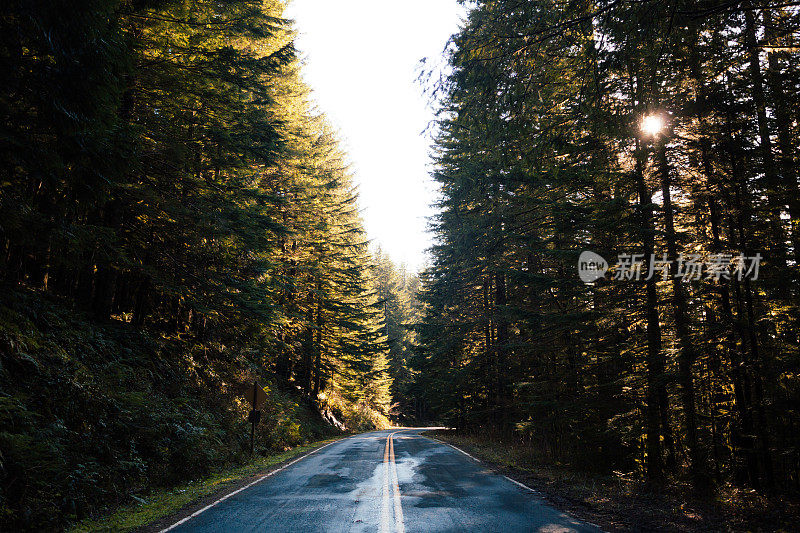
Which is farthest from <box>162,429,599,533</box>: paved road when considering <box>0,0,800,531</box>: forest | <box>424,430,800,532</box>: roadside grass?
<box>0,0,800,531</box>: forest

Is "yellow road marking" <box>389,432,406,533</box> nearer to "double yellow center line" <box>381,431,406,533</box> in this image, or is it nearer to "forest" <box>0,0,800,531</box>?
"double yellow center line" <box>381,431,406,533</box>

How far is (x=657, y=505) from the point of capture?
7.54 meters

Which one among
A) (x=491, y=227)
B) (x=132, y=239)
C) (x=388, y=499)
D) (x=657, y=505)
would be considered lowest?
(x=657, y=505)

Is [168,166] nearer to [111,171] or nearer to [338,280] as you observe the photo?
[111,171]

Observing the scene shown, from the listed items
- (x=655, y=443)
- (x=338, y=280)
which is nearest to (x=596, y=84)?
(x=655, y=443)

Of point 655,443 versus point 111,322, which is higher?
point 111,322

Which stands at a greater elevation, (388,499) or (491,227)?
(491,227)

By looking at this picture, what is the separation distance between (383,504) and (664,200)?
9.23m

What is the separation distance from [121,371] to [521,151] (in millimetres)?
10549

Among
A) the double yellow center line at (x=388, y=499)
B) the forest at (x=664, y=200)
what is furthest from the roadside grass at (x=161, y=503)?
the forest at (x=664, y=200)

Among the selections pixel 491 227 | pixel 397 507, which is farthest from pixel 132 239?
pixel 491 227

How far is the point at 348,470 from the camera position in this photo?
10.9 meters

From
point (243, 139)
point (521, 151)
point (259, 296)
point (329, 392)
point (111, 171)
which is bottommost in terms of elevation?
point (329, 392)

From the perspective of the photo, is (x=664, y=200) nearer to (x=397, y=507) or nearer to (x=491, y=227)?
(x=491, y=227)
